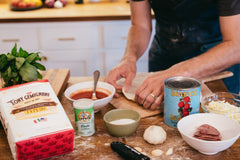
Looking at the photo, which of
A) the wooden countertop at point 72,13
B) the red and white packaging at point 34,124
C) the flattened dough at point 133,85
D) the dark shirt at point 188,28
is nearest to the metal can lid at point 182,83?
the flattened dough at point 133,85

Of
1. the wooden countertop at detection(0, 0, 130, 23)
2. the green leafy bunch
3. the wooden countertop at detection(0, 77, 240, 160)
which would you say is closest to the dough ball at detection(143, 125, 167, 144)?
the wooden countertop at detection(0, 77, 240, 160)

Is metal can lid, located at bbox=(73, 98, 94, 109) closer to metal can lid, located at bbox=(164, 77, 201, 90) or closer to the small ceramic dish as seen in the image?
the small ceramic dish

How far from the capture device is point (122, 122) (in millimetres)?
1002

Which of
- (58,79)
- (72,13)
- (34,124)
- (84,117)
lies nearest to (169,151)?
(84,117)

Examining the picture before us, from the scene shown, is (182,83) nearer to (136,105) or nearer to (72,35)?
(136,105)

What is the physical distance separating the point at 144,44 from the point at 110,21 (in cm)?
93

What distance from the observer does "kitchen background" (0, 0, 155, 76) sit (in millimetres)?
2535

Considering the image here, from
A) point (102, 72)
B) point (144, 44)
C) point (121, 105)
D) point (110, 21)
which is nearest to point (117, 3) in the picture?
point (110, 21)

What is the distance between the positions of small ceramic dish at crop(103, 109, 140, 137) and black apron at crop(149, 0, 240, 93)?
29.2 inches

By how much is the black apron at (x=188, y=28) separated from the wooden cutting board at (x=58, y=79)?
63cm

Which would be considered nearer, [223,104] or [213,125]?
[213,125]

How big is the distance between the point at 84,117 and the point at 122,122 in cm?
13

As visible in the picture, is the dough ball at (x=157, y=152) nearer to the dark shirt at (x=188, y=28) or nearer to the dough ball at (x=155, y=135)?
the dough ball at (x=155, y=135)

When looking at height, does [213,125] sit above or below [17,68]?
below
